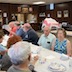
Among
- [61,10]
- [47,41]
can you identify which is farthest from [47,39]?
[61,10]

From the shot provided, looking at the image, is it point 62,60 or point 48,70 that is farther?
point 62,60

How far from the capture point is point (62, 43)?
3502 millimetres

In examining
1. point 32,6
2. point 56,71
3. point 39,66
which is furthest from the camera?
point 32,6

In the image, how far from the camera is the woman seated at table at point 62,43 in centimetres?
344

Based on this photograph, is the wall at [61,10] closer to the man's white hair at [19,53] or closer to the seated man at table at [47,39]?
the seated man at table at [47,39]

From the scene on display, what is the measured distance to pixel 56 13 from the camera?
12.4m

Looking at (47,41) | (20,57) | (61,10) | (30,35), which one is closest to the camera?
(20,57)

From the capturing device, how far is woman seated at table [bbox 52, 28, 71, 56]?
344cm

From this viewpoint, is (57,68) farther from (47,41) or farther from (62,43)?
(47,41)

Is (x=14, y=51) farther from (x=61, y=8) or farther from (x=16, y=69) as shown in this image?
(x=61, y=8)

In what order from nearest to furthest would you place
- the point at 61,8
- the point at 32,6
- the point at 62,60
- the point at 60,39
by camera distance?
the point at 62,60 → the point at 60,39 → the point at 61,8 → the point at 32,6

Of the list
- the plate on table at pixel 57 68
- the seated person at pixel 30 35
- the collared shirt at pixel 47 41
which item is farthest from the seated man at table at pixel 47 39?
→ the plate on table at pixel 57 68

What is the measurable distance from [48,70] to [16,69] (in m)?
0.86

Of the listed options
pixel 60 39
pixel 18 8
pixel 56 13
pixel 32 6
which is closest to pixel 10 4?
pixel 18 8
